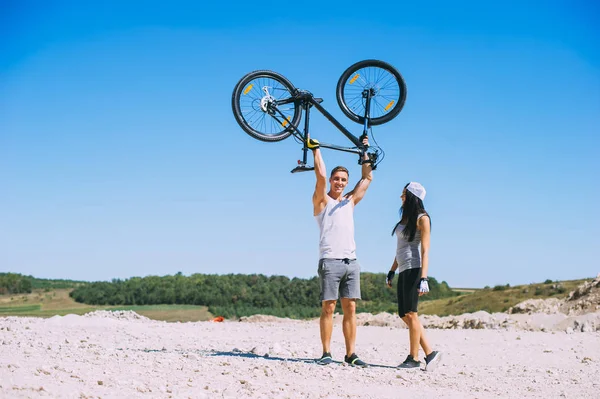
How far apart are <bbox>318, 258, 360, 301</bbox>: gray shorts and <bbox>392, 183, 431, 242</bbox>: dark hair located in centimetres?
80

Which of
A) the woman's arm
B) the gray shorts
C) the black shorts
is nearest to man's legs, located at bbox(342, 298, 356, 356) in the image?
the gray shorts

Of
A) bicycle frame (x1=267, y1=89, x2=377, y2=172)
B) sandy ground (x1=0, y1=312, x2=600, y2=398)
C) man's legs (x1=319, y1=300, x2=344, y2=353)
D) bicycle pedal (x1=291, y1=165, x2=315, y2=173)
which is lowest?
sandy ground (x1=0, y1=312, x2=600, y2=398)

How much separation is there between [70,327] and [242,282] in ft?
27.2

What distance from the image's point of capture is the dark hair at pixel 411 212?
8.12m

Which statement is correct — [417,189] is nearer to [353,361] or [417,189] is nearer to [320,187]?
[320,187]

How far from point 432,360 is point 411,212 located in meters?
2.02

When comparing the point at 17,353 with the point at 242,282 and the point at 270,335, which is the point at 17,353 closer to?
the point at 270,335

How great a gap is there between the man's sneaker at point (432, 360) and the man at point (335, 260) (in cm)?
87

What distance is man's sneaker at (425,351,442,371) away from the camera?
810 cm

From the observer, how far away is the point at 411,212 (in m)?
8.17

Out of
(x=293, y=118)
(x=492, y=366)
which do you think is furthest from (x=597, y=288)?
(x=293, y=118)

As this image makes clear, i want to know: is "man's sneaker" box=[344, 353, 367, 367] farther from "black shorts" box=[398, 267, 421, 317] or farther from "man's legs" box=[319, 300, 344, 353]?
"black shorts" box=[398, 267, 421, 317]

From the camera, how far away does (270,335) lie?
42.9 feet

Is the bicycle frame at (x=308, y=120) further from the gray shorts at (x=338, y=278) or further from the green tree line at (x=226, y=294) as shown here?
the green tree line at (x=226, y=294)
